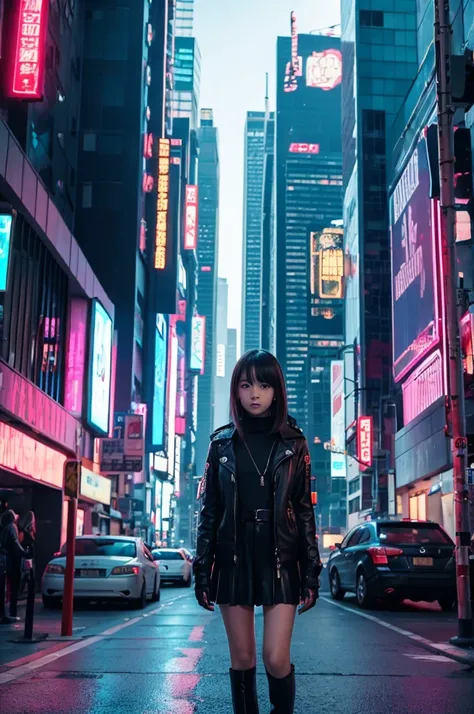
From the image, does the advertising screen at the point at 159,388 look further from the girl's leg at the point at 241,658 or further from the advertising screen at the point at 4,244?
the girl's leg at the point at 241,658

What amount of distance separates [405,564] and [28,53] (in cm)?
2065

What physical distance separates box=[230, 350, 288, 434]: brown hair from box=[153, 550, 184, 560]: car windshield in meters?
26.1

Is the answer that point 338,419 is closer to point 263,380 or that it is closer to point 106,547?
point 106,547

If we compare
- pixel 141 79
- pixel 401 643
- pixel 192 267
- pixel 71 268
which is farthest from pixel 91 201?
pixel 192 267

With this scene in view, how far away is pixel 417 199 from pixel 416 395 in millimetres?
10361

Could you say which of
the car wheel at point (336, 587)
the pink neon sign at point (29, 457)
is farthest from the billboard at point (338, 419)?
the car wheel at point (336, 587)

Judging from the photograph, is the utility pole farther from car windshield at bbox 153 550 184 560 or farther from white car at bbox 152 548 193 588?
car windshield at bbox 153 550 184 560

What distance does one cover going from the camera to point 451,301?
1226 centimetres

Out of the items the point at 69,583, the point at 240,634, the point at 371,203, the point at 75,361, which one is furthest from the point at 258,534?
the point at 371,203

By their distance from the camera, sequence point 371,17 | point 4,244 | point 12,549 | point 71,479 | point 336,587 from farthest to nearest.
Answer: point 371,17
point 4,244
point 336,587
point 12,549
point 71,479

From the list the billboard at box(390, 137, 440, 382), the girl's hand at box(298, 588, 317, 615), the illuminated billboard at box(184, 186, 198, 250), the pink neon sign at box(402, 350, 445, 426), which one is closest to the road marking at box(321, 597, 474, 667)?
the girl's hand at box(298, 588, 317, 615)

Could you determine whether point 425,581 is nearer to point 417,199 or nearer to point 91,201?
point 417,199

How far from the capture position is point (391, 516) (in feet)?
206

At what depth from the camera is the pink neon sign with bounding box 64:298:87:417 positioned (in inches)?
1403
